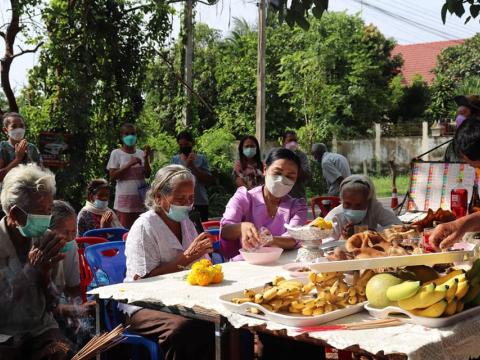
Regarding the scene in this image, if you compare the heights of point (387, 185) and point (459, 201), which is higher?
point (459, 201)

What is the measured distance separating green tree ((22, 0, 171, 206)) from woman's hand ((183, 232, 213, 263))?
6056 millimetres

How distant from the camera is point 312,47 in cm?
2159

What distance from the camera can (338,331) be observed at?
222 centimetres

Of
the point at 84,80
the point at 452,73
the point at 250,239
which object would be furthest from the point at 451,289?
the point at 452,73

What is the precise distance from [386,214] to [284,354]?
5.44ft

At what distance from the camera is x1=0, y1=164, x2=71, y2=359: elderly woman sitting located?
2.79 m

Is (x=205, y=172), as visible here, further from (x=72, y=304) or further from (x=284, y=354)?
(x=72, y=304)

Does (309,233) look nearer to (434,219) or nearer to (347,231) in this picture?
(347,231)

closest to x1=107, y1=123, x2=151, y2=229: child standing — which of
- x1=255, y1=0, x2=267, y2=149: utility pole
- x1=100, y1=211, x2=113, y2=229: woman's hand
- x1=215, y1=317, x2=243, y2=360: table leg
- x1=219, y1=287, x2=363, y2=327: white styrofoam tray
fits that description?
x1=100, y1=211, x2=113, y2=229: woman's hand

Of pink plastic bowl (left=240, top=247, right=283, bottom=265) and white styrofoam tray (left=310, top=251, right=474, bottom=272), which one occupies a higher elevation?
white styrofoam tray (left=310, top=251, right=474, bottom=272)

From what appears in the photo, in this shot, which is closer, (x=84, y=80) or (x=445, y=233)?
(x=445, y=233)

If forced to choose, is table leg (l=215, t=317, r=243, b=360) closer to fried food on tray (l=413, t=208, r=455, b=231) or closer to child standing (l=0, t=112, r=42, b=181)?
fried food on tray (l=413, t=208, r=455, b=231)

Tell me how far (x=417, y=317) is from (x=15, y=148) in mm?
4443

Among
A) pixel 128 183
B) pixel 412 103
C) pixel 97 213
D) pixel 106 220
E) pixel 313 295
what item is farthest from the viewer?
pixel 412 103
